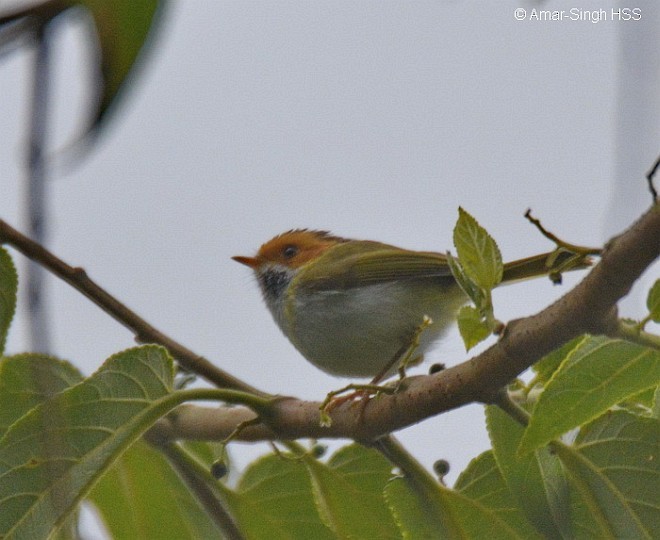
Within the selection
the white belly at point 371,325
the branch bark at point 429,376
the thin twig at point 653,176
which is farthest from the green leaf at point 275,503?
the white belly at point 371,325

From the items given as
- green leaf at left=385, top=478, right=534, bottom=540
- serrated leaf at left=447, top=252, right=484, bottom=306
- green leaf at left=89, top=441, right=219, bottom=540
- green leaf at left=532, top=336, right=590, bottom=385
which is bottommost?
green leaf at left=385, top=478, right=534, bottom=540

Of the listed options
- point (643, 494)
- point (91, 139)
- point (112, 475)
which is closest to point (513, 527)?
point (643, 494)

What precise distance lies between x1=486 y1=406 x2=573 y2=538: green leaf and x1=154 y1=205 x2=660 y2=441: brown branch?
0.81 feet

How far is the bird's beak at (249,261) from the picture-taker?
4586 mm

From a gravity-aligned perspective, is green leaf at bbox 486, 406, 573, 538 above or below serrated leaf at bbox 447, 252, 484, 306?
below

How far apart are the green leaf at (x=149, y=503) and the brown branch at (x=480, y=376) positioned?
0.19 m

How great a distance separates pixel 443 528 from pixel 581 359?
1.92 ft

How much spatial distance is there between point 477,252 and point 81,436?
2.70 ft

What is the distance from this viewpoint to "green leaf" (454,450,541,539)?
6.45 feet

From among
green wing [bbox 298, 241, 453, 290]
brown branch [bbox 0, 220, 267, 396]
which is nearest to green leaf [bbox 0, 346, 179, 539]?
brown branch [bbox 0, 220, 267, 396]

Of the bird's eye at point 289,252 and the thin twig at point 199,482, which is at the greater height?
the bird's eye at point 289,252

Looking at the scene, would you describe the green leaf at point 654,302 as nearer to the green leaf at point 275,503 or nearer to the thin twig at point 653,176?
the thin twig at point 653,176

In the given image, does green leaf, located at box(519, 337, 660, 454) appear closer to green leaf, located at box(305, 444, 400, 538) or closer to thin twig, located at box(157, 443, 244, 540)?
green leaf, located at box(305, 444, 400, 538)

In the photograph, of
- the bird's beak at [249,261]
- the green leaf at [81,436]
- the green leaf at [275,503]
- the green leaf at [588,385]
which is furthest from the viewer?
the bird's beak at [249,261]
